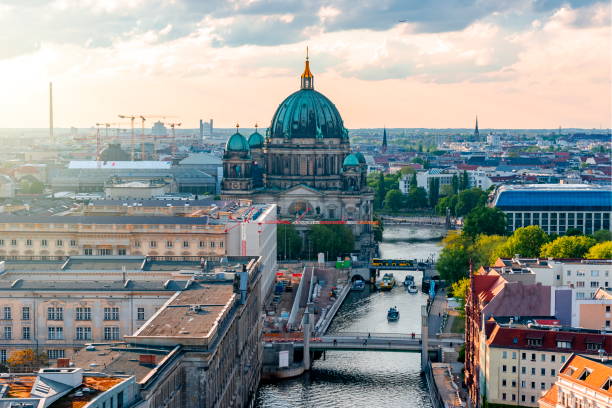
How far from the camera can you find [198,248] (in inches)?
3332

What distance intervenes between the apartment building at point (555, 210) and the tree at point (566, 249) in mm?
42370

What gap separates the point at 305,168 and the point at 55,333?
85444 millimetres

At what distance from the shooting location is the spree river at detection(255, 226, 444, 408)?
68.1 meters

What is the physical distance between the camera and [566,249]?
316 feet

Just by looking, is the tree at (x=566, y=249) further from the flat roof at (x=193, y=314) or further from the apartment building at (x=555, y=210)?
the apartment building at (x=555, y=210)

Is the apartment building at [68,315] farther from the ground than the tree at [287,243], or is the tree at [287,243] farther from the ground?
the apartment building at [68,315]

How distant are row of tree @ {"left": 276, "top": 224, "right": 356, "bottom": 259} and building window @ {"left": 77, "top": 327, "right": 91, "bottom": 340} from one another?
64.3 m

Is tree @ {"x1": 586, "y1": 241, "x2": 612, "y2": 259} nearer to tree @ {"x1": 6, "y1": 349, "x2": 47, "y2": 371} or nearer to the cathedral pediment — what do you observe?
the cathedral pediment

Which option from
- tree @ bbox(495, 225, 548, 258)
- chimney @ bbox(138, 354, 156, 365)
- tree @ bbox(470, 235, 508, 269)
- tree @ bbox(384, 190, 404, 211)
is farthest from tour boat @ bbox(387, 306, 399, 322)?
tree @ bbox(384, 190, 404, 211)

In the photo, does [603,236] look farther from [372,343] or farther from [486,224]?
[372,343]

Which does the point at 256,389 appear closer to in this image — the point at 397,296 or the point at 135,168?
the point at 397,296

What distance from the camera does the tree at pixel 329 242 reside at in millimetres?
125000

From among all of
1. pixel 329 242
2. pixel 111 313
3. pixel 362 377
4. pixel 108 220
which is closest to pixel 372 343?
pixel 362 377

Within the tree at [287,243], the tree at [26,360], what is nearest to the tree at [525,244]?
the tree at [287,243]
